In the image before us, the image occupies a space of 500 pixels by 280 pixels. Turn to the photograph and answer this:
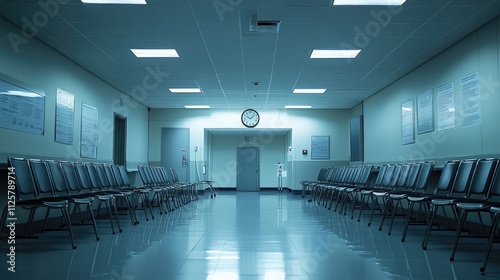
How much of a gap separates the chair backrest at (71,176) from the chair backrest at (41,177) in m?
0.36

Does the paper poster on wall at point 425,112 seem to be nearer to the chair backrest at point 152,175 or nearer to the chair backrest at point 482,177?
the chair backrest at point 482,177

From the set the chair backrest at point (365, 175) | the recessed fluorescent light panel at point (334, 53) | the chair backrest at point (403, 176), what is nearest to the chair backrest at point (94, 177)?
the recessed fluorescent light panel at point (334, 53)

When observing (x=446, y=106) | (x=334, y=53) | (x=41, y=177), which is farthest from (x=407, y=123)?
(x=41, y=177)

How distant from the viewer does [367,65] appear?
7.42 meters

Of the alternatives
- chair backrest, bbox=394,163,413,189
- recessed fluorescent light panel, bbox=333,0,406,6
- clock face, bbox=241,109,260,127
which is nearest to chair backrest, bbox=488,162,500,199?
chair backrest, bbox=394,163,413,189

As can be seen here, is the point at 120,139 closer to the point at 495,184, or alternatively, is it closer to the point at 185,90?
the point at 185,90

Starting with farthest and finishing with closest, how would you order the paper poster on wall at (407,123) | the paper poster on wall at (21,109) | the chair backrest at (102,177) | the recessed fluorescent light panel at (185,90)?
1. the recessed fluorescent light panel at (185,90)
2. the paper poster on wall at (407,123)
3. the chair backrest at (102,177)
4. the paper poster on wall at (21,109)

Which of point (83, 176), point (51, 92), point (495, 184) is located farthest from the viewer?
point (51, 92)

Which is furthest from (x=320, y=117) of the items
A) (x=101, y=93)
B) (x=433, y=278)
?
(x=433, y=278)

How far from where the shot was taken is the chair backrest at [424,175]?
16.8 feet

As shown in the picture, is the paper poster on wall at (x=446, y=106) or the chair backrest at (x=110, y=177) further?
the chair backrest at (x=110, y=177)

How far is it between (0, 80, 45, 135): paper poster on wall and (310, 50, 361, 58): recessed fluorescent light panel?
4.17m

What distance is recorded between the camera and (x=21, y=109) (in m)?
5.36

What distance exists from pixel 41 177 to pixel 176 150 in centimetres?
827
